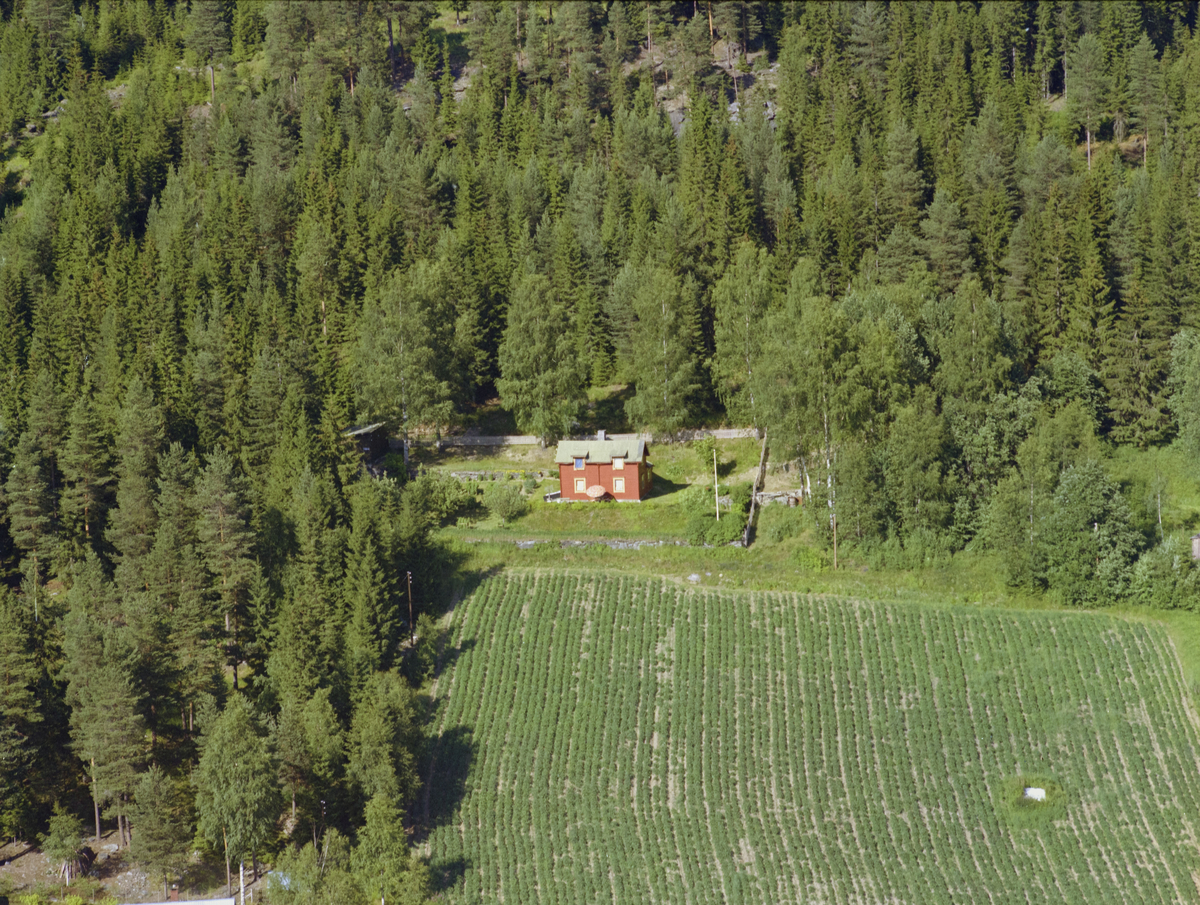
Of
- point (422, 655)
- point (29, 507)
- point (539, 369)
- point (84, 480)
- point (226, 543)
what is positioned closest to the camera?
point (422, 655)

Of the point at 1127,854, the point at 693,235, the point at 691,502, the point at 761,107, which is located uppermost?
the point at 761,107

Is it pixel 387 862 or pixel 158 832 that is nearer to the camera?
pixel 387 862

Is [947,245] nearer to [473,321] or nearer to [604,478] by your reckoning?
[604,478]

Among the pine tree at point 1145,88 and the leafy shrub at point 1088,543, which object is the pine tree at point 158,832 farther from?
the pine tree at point 1145,88

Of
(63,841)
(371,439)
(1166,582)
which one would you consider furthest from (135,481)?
(1166,582)

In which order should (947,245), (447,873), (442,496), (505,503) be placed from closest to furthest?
(447,873) → (505,503) → (442,496) → (947,245)

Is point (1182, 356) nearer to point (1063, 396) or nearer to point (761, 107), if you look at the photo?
point (1063, 396)

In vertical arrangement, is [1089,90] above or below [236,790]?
above

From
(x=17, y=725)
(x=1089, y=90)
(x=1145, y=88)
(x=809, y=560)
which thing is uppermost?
(x=1089, y=90)

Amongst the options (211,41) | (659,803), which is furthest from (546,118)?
(659,803)
